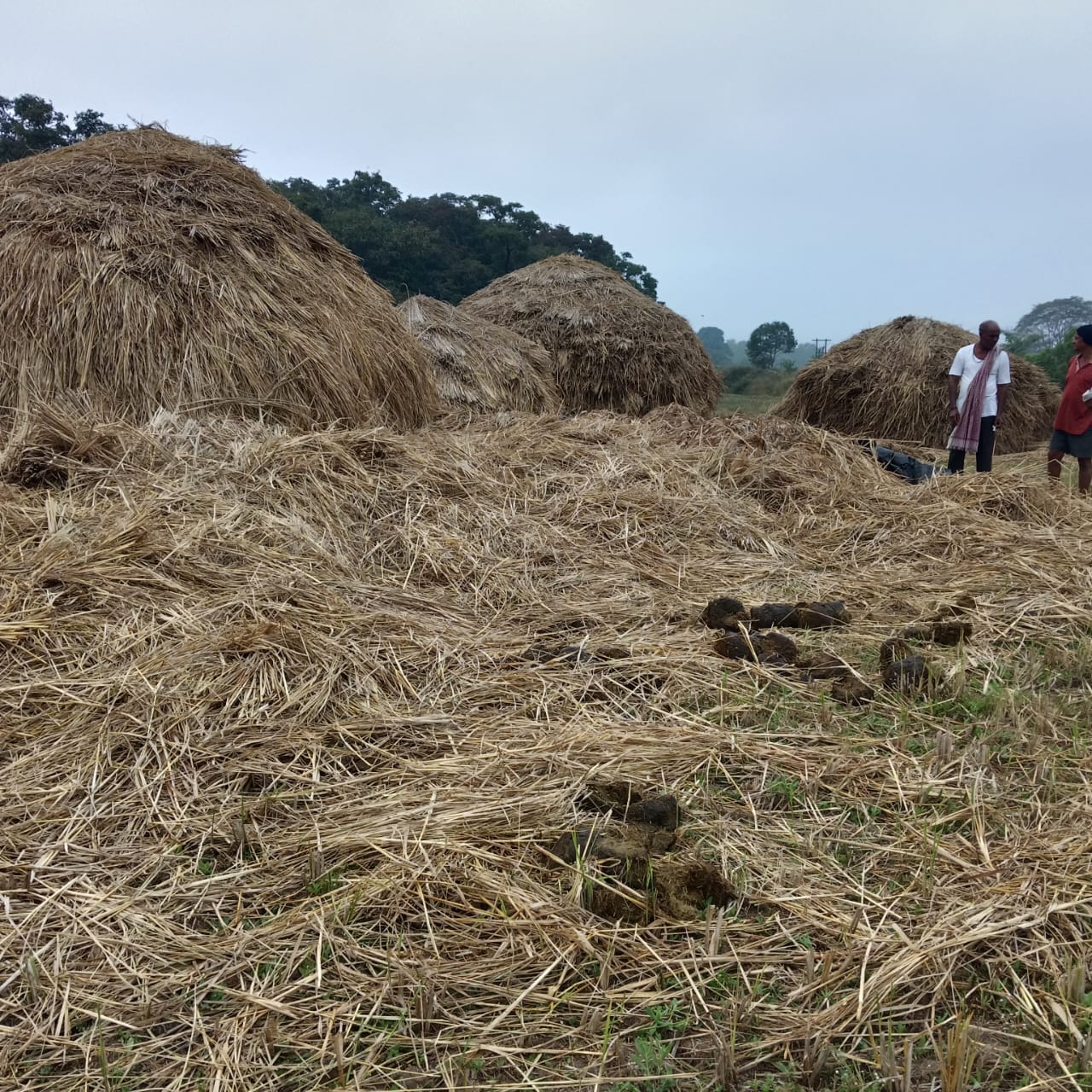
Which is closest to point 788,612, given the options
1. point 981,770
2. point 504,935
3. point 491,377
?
point 981,770

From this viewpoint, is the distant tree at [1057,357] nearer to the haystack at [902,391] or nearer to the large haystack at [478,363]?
the haystack at [902,391]

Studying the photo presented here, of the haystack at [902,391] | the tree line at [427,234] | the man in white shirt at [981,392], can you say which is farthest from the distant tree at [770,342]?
the man in white shirt at [981,392]

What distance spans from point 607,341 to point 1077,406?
27.1 feet

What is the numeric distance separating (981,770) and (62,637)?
2.53 m

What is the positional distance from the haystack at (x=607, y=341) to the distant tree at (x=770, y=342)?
34.1 metres

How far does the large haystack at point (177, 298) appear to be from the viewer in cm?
445

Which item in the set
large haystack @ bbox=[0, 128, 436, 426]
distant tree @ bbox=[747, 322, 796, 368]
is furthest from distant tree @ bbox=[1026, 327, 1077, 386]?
distant tree @ bbox=[747, 322, 796, 368]

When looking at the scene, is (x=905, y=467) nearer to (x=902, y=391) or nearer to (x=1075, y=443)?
(x=1075, y=443)

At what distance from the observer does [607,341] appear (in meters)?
13.4

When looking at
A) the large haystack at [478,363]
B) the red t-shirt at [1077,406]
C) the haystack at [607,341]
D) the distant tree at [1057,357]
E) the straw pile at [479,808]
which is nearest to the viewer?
the straw pile at [479,808]

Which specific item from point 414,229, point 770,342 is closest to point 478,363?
point 414,229

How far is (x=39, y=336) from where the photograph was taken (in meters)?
4.42

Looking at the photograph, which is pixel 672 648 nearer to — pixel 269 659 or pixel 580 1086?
pixel 269 659

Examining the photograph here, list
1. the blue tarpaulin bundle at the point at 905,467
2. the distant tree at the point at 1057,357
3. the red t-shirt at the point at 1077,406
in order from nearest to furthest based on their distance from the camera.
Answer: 1. the red t-shirt at the point at 1077,406
2. the blue tarpaulin bundle at the point at 905,467
3. the distant tree at the point at 1057,357
